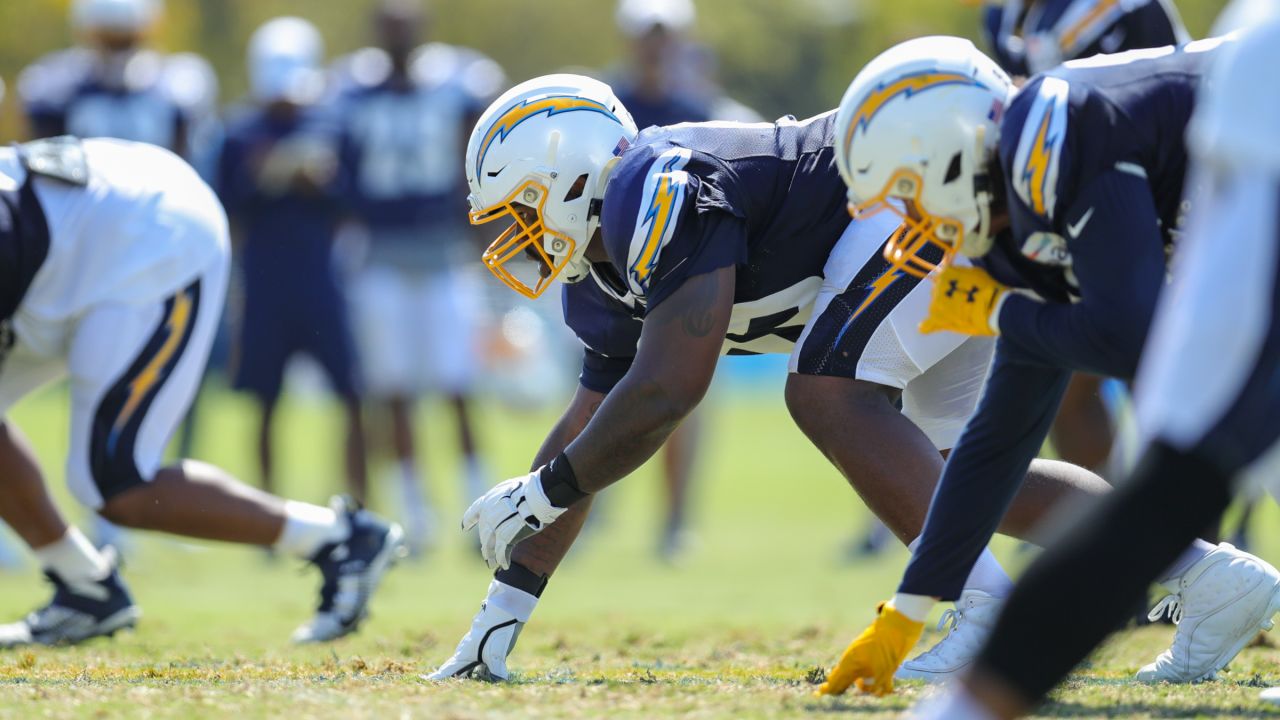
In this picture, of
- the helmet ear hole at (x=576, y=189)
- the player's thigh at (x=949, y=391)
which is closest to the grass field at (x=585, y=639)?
the player's thigh at (x=949, y=391)

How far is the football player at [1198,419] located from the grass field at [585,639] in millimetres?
822

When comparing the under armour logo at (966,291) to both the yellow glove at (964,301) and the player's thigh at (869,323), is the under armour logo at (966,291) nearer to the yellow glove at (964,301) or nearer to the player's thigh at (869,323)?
the yellow glove at (964,301)

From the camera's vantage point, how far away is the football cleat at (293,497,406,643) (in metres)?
6.15

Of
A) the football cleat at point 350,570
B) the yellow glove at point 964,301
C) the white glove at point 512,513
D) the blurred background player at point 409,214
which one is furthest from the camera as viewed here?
the blurred background player at point 409,214

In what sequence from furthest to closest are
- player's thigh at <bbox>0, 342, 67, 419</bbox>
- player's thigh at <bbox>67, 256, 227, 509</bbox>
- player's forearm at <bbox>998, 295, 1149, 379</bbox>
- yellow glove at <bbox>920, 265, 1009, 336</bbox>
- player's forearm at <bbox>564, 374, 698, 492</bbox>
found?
player's thigh at <bbox>0, 342, 67, 419</bbox> < player's thigh at <bbox>67, 256, 227, 509</bbox> < player's forearm at <bbox>564, 374, 698, 492</bbox> < yellow glove at <bbox>920, 265, 1009, 336</bbox> < player's forearm at <bbox>998, 295, 1149, 379</bbox>

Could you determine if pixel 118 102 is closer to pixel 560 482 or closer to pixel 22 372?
pixel 22 372

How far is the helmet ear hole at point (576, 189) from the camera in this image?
15.3 feet

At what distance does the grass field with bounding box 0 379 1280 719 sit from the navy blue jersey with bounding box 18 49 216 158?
2502 millimetres

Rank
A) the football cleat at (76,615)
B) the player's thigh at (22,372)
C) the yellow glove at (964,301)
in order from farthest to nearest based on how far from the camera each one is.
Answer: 1. the football cleat at (76,615)
2. the player's thigh at (22,372)
3. the yellow glove at (964,301)

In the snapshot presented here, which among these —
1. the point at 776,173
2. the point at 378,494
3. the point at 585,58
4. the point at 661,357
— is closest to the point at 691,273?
the point at 661,357

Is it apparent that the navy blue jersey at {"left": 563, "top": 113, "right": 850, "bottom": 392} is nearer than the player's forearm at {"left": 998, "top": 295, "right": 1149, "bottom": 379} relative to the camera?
No

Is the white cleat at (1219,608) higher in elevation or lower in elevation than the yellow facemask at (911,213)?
lower

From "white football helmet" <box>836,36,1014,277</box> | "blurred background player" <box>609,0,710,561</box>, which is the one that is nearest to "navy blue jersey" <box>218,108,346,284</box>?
"blurred background player" <box>609,0,710,561</box>

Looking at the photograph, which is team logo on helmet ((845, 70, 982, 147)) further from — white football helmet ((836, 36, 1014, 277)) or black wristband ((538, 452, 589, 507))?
black wristband ((538, 452, 589, 507))
